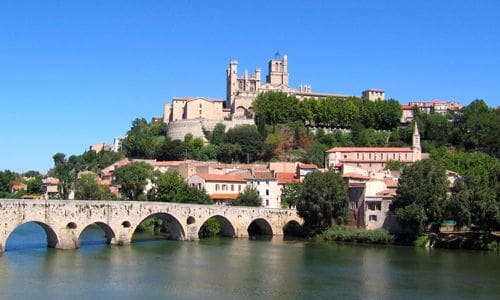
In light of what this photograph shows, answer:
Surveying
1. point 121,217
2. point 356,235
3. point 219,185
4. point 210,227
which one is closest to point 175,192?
point 210,227

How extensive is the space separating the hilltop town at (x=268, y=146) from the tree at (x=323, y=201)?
7.02 meters

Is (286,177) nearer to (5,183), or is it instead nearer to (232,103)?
(232,103)

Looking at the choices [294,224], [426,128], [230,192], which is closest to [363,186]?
[294,224]

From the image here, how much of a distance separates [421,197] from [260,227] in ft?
58.9

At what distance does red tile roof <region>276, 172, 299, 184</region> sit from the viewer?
7736 centimetres

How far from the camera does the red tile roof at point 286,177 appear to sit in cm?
7736

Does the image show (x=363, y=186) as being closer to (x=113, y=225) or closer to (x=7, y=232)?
(x=113, y=225)

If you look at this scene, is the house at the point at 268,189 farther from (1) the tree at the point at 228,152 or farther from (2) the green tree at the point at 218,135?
(2) the green tree at the point at 218,135

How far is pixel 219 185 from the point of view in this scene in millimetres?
76625

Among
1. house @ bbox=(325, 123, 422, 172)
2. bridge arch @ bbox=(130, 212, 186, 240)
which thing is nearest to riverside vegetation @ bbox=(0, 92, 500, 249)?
house @ bbox=(325, 123, 422, 172)

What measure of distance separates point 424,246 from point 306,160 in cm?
4138

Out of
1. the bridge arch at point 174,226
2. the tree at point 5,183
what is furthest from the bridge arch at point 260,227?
the tree at point 5,183

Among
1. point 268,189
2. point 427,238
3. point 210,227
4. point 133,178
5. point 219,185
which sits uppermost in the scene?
point 133,178

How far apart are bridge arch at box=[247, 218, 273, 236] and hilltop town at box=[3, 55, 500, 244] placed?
3558 mm
